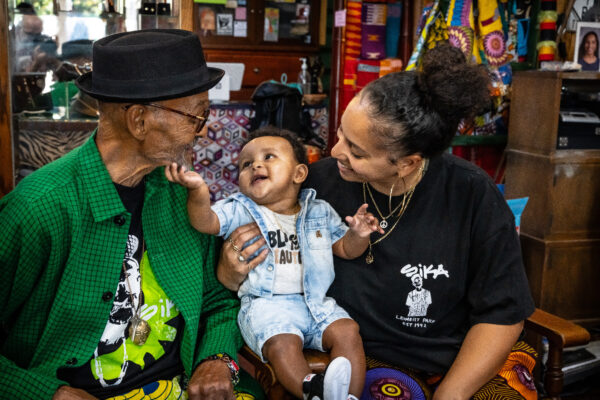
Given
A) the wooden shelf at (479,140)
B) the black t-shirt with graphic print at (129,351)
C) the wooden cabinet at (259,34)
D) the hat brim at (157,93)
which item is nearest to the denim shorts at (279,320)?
the black t-shirt with graphic print at (129,351)

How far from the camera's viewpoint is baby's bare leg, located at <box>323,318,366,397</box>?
183 centimetres

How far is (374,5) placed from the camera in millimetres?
4828

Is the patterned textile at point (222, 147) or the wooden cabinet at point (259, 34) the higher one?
the wooden cabinet at point (259, 34)

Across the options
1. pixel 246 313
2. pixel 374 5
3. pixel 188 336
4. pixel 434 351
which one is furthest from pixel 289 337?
pixel 374 5

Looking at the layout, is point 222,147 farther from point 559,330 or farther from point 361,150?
point 559,330

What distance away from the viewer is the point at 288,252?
6.75 ft

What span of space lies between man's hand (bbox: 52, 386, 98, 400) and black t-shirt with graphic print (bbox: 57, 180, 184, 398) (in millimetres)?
77

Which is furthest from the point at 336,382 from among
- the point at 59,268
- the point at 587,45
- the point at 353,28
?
the point at 353,28

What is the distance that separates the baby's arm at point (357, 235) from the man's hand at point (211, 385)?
1.75ft

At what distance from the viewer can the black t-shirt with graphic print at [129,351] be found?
1679mm

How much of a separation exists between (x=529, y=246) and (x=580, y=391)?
776 mm

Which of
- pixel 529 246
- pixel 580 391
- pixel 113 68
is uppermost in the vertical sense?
pixel 113 68

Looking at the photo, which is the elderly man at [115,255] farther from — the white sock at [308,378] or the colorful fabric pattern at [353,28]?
the colorful fabric pattern at [353,28]

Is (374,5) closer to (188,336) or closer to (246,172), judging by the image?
(246,172)
